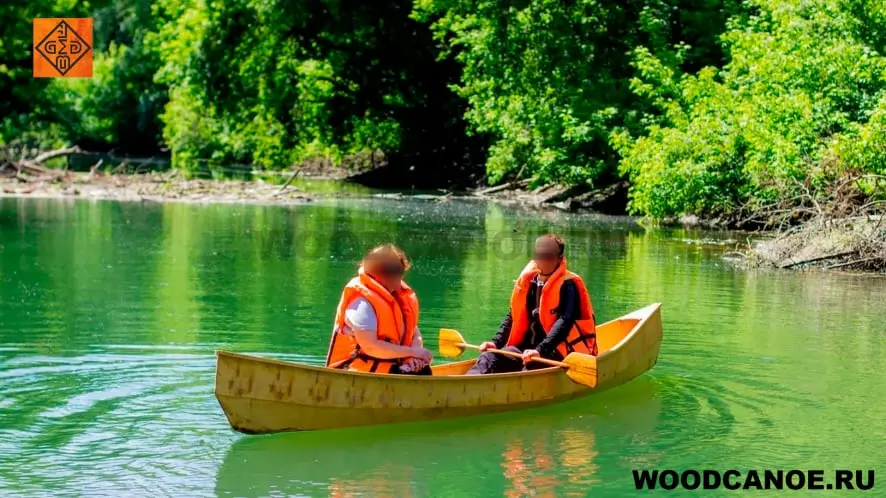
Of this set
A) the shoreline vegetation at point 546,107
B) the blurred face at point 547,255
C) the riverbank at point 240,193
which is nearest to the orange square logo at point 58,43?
the shoreline vegetation at point 546,107

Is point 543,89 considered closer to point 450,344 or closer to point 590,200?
point 590,200

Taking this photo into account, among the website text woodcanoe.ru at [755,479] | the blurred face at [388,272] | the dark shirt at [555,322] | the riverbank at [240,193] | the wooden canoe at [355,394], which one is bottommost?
the website text woodcanoe.ru at [755,479]

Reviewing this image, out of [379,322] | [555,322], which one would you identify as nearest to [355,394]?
[379,322]

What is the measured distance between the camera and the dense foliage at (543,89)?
800 inches

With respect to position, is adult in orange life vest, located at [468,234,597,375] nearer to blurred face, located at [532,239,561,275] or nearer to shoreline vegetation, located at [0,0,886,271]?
blurred face, located at [532,239,561,275]

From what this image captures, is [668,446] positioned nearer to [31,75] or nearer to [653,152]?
[653,152]

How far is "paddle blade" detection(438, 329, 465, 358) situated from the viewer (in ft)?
34.5

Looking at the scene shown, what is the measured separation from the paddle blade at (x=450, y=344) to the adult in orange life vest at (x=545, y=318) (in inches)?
18.3

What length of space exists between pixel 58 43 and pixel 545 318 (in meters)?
37.4

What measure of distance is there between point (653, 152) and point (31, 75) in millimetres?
26981

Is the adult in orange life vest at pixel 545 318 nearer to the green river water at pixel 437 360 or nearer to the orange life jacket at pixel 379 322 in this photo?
the green river water at pixel 437 360

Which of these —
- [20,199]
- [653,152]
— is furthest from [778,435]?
[20,199]

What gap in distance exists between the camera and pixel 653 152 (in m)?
23.3

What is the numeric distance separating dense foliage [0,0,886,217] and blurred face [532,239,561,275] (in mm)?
9049
